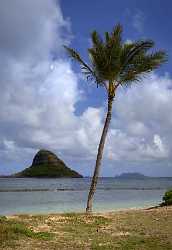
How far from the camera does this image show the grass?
12.6 metres

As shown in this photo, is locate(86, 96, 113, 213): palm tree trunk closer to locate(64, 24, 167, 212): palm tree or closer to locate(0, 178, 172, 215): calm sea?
locate(64, 24, 167, 212): palm tree

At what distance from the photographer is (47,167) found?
179000mm

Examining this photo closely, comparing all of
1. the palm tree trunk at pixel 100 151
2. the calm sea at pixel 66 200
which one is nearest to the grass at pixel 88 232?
the palm tree trunk at pixel 100 151

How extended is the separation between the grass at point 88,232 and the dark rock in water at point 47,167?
514 ft

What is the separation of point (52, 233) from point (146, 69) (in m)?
9.41

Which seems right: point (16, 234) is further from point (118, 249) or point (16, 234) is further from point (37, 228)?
point (118, 249)

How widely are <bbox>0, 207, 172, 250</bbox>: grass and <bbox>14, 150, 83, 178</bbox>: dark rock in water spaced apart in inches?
6167

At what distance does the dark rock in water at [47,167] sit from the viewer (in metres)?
175

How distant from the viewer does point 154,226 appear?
1609cm

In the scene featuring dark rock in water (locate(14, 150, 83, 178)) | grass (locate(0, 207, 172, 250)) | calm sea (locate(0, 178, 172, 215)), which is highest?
dark rock in water (locate(14, 150, 83, 178))

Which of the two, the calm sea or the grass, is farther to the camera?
the calm sea

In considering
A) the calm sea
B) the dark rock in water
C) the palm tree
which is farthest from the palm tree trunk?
the dark rock in water

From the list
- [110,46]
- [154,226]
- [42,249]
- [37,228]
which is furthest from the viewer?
[110,46]

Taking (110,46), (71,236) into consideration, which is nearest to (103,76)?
(110,46)
